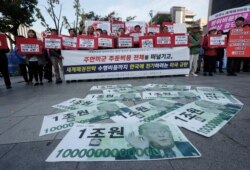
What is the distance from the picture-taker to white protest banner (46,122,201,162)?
193 centimetres

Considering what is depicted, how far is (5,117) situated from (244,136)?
3.88 meters

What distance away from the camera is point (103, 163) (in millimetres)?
1842

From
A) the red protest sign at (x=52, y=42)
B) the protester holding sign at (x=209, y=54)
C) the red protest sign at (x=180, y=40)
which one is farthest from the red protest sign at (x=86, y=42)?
the protester holding sign at (x=209, y=54)

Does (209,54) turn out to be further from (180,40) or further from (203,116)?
(203,116)

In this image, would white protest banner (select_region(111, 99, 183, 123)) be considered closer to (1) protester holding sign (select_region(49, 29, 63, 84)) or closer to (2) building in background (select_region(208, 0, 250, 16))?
(1) protester holding sign (select_region(49, 29, 63, 84))

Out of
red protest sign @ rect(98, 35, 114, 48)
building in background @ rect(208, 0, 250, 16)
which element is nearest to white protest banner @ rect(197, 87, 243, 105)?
red protest sign @ rect(98, 35, 114, 48)

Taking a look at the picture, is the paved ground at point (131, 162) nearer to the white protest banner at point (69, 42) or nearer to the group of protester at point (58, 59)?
the group of protester at point (58, 59)

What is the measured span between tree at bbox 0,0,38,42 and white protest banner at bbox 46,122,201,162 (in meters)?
20.8

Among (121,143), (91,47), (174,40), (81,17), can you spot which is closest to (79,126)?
(121,143)

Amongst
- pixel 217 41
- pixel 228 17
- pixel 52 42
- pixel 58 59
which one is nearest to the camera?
pixel 52 42

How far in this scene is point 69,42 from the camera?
7312 millimetres

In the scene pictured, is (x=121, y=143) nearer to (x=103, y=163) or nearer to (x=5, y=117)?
(x=103, y=163)

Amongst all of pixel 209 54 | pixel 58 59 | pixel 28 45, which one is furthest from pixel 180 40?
pixel 28 45

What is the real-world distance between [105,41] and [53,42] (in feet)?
6.33
